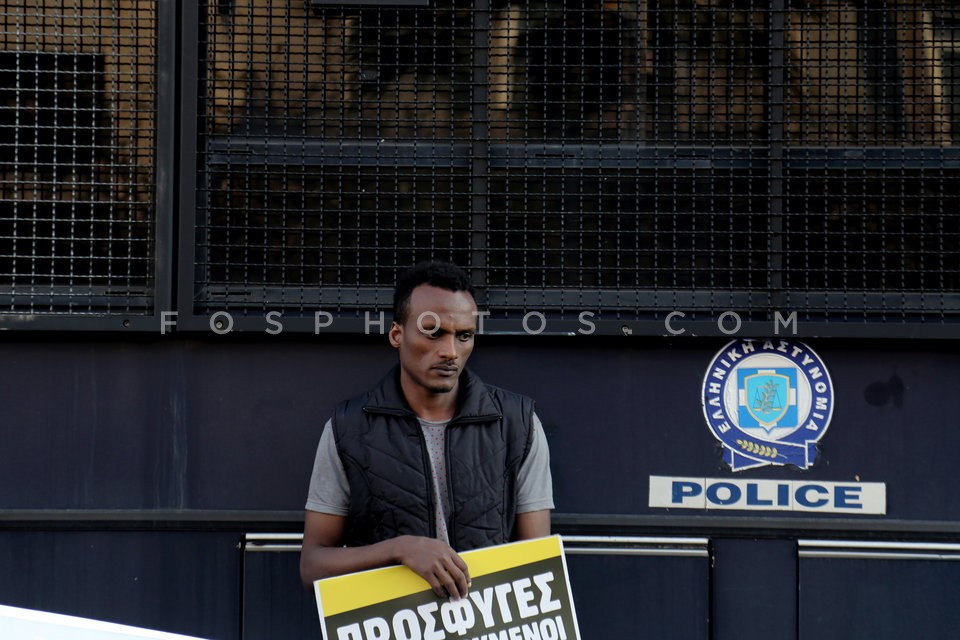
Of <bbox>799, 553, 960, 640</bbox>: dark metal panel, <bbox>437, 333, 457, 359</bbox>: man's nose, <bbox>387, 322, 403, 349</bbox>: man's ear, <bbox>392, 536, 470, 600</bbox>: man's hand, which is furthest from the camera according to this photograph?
<bbox>799, 553, 960, 640</bbox>: dark metal panel

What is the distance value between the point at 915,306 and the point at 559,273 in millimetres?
1489

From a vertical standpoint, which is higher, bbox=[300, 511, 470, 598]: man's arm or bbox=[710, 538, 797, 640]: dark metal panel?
bbox=[300, 511, 470, 598]: man's arm

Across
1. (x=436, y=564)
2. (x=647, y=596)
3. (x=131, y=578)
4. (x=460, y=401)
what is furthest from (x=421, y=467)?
(x=131, y=578)

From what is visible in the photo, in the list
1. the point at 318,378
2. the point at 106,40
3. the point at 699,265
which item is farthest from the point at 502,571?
the point at 106,40

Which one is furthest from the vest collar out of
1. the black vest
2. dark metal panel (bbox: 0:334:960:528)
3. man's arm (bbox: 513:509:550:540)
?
dark metal panel (bbox: 0:334:960:528)

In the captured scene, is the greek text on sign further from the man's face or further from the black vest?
the man's face

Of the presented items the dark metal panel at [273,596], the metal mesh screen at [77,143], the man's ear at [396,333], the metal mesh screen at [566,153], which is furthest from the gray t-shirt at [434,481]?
the metal mesh screen at [77,143]

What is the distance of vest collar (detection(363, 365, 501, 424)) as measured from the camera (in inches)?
136

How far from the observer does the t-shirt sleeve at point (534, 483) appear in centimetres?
354

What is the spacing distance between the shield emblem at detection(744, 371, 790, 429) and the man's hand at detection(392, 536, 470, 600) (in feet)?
5.41

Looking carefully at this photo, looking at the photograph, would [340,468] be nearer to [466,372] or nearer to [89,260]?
[466,372]

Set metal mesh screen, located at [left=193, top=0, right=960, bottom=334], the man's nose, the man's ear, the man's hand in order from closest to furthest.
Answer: the man's hand, the man's nose, the man's ear, metal mesh screen, located at [left=193, top=0, right=960, bottom=334]

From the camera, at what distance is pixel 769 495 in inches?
167

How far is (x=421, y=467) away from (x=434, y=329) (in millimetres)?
465
